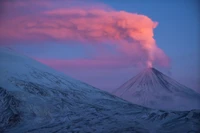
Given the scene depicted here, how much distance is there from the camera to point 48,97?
89.9 meters

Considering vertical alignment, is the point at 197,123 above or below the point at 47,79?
below

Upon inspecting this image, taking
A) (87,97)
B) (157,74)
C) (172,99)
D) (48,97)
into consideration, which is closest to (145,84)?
(157,74)

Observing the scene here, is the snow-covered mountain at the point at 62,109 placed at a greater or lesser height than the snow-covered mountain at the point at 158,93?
lesser

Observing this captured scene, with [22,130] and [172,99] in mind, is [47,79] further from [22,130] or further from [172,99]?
[172,99]

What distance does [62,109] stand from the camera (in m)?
83.9

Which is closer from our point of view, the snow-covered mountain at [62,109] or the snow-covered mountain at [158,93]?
the snow-covered mountain at [62,109]

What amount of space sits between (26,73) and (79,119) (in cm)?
3362

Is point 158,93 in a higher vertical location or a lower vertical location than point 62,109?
higher

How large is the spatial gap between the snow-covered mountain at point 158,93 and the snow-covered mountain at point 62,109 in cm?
4745

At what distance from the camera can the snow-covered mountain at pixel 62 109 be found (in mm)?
67625

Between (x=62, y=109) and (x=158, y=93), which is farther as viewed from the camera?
(x=158, y=93)

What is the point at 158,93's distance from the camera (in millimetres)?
152625

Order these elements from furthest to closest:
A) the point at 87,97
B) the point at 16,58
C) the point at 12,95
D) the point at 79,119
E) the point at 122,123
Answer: the point at 16,58, the point at 87,97, the point at 12,95, the point at 79,119, the point at 122,123

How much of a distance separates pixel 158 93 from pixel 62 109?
258ft
